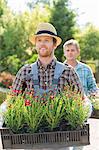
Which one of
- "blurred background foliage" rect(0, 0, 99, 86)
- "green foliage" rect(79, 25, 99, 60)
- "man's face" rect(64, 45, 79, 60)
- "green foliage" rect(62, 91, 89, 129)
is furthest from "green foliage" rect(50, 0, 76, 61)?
"green foliage" rect(62, 91, 89, 129)

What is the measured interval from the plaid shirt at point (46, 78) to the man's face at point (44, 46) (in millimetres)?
81

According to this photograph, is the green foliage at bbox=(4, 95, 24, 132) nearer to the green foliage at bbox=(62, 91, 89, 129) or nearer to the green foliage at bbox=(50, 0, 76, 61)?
the green foliage at bbox=(62, 91, 89, 129)

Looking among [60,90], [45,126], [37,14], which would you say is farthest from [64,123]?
[37,14]

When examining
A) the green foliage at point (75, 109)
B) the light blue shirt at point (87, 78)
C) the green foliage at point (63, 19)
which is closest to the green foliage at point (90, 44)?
the green foliage at point (63, 19)

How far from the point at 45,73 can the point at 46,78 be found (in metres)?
0.04

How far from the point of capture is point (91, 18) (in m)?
23.2

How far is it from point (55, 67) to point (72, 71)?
0.35ft

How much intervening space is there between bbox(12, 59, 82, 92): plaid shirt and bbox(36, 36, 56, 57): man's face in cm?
8

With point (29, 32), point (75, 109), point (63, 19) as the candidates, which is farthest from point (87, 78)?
point (63, 19)

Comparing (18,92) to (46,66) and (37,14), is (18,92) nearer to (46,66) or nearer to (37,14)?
(46,66)

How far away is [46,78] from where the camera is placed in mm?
2254

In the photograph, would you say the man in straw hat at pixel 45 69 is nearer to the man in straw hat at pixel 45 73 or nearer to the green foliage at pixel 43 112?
the man in straw hat at pixel 45 73

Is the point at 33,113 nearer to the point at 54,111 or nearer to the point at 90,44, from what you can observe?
the point at 54,111

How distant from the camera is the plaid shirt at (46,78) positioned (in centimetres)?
223
